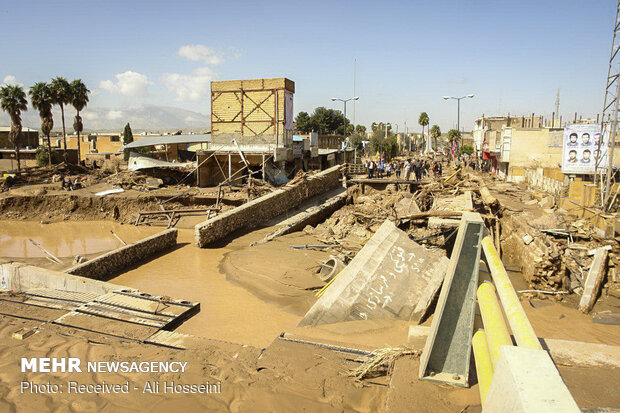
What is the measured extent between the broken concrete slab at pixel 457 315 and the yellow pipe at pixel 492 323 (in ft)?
0.67

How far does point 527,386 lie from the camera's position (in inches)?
62.3

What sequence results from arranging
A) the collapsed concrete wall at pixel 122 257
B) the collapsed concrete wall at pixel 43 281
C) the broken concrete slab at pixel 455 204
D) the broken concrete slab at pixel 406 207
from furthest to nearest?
the broken concrete slab at pixel 406 207 → the broken concrete slab at pixel 455 204 → the collapsed concrete wall at pixel 122 257 → the collapsed concrete wall at pixel 43 281

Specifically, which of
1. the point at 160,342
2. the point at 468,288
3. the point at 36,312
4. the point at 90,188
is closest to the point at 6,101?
the point at 90,188

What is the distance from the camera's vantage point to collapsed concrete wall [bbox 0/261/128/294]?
333 inches

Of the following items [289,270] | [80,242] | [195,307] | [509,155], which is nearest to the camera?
[195,307]

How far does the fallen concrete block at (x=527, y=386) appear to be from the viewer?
4.89 feet

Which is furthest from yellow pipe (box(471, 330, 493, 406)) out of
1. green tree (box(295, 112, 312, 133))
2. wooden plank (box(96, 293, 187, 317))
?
green tree (box(295, 112, 312, 133))

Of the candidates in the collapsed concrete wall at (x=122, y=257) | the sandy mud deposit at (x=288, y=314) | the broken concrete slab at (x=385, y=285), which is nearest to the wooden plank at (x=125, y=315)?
the sandy mud deposit at (x=288, y=314)

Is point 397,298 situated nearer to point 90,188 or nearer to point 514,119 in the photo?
point 90,188

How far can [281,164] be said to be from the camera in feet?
75.8

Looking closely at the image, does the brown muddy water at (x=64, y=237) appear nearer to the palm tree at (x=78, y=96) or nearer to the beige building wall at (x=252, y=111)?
the beige building wall at (x=252, y=111)

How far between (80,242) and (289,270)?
11423 mm

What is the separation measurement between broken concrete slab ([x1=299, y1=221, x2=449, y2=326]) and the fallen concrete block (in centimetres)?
526

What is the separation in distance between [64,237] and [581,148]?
2467 centimetres
